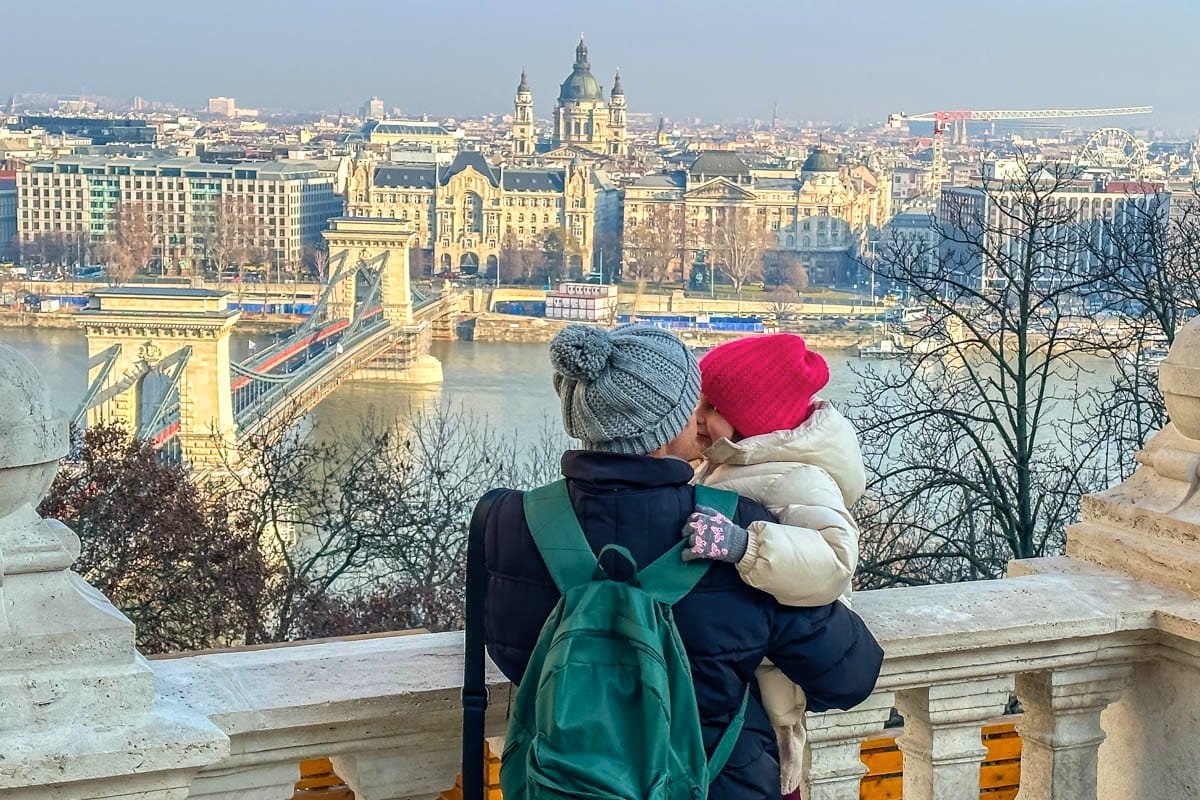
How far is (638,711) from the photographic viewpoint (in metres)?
0.90

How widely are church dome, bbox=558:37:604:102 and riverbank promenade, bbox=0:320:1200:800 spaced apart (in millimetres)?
76222

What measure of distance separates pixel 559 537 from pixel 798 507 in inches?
6.2

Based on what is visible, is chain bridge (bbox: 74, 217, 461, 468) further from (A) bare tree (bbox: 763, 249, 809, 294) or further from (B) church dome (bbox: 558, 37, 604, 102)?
(B) church dome (bbox: 558, 37, 604, 102)

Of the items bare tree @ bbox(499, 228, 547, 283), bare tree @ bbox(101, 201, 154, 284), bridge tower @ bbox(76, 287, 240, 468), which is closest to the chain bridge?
bridge tower @ bbox(76, 287, 240, 468)

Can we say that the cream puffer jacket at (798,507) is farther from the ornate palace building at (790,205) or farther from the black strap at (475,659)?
the ornate palace building at (790,205)

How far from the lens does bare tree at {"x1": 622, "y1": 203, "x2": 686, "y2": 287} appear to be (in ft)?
167

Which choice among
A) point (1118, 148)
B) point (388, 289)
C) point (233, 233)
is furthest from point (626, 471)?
point (1118, 148)

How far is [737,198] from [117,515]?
157 ft

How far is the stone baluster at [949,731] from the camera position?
1283 mm

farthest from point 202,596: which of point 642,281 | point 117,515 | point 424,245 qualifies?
point 424,245

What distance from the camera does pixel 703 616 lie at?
966mm

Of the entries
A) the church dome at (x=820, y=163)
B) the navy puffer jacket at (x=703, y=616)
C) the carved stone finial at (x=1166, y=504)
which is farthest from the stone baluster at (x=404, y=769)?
the church dome at (x=820, y=163)

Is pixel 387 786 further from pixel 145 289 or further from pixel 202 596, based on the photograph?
pixel 145 289

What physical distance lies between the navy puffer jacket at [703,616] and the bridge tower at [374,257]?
1170 inches
